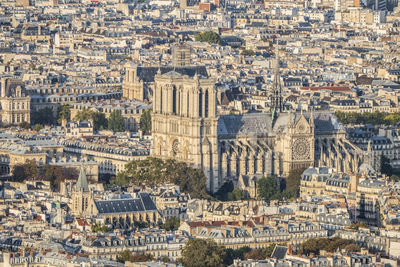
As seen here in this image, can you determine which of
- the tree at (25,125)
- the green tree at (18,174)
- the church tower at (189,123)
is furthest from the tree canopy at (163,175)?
the tree at (25,125)

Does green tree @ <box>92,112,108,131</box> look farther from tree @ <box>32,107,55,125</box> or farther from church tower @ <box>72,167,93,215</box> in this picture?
church tower @ <box>72,167,93,215</box>

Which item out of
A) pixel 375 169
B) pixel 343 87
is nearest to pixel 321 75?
pixel 343 87

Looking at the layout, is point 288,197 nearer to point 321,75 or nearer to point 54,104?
point 54,104

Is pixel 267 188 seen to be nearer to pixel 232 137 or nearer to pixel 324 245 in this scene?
pixel 232 137

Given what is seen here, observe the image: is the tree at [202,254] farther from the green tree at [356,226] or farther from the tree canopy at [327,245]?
the green tree at [356,226]

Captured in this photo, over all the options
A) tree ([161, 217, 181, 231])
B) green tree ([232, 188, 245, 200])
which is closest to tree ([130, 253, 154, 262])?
tree ([161, 217, 181, 231])

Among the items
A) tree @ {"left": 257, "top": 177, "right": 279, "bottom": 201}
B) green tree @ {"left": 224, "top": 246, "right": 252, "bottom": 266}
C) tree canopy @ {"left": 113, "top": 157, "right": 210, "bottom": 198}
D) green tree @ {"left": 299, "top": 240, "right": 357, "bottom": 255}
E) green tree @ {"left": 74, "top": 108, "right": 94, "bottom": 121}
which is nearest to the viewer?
green tree @ {"left": 224, "top": 246, "right": 252, "bottom": 266}
